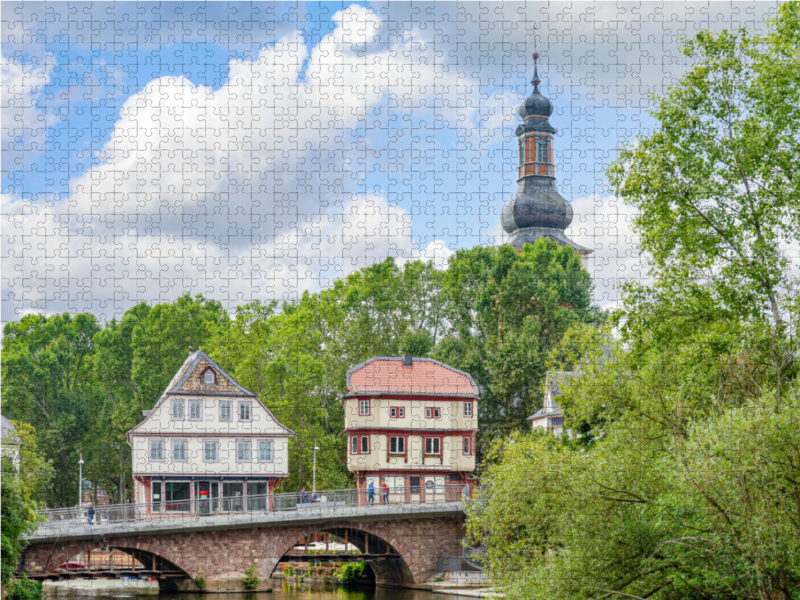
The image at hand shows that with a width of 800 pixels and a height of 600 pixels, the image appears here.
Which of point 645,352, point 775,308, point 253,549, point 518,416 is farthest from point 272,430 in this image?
point 775,308

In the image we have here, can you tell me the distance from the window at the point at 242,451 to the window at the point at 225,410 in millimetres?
1520

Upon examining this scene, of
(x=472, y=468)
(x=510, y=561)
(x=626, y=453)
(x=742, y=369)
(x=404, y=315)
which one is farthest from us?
(x=404, y=315)

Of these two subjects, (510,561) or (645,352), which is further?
(510,561)

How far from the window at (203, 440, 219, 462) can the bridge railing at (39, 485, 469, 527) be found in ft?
17.2

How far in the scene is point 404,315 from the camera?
7381cm

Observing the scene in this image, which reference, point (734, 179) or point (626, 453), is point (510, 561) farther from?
point (734, 179)

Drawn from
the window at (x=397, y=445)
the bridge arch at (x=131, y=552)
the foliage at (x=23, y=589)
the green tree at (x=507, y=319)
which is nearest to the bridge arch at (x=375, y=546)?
the bridge arch at (x=131, y=552)

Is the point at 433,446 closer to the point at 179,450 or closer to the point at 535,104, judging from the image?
the point at 179,450

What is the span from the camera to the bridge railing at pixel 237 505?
4591 cm

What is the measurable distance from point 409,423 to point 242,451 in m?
9.24

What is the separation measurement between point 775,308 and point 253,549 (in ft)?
97.7

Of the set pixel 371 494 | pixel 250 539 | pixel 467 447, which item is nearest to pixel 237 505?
pixel 250 539

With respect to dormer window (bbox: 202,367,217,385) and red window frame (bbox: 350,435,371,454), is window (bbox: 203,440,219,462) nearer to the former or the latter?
dormer window (bbox: 202,367,217,385)

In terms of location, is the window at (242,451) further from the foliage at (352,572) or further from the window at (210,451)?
the foliage at (352,572)
